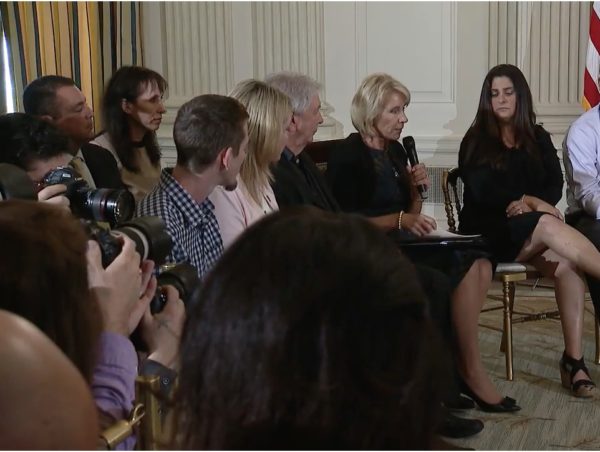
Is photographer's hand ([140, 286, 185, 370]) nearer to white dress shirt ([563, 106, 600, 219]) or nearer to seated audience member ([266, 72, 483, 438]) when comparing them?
seated audience member ([266, 72, 483, 438])

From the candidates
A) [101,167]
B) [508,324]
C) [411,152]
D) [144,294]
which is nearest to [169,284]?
[144,294]

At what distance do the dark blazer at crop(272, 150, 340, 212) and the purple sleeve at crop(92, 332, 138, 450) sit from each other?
1837 mm

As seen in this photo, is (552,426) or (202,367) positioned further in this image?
(552,426)

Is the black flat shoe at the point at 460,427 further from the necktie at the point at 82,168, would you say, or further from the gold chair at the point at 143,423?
the gold chair at the point at 143,423

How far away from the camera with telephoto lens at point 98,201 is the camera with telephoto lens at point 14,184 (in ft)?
0.84

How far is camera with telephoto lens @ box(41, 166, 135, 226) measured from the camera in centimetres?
200

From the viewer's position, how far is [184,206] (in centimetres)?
251

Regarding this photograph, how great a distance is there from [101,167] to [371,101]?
1.12 m

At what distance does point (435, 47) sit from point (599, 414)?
7.92 ft

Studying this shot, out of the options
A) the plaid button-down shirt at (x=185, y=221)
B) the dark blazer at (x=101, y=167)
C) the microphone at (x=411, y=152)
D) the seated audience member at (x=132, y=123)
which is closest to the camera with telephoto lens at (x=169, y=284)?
the plaid button-down shirt at (x=185, y=221)

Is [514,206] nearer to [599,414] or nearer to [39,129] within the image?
[599,414]

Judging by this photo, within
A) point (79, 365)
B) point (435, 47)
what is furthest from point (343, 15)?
point (79, 365)

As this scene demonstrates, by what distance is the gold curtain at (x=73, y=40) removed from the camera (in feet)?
13.2

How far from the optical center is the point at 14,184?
5.66 feet
